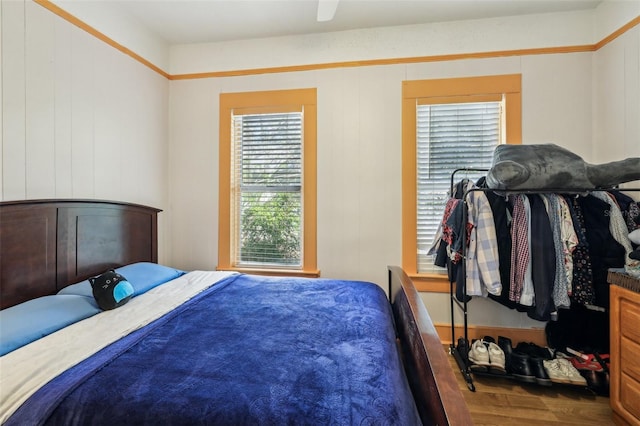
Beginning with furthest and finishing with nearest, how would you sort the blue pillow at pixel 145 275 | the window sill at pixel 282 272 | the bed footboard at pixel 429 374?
1. the window sill at pixel 282 272
2. the blue pillow at pixel 145 275
3. the bed footboard at pixel 429 374

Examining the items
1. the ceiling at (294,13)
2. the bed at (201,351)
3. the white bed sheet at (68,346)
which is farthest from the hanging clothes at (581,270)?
the white bed sheet at (68,346)

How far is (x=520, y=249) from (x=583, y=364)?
2.77 feet

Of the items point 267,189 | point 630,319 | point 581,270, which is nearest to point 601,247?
point 581,270

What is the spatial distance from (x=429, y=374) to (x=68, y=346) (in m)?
1.30

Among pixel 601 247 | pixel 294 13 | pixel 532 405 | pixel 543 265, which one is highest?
pixel 294 13

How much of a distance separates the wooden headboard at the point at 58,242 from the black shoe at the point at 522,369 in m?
2.90

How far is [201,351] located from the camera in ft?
3.59

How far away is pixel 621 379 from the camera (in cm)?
159

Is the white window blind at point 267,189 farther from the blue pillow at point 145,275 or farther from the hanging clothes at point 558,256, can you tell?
the hanging clothes at point 558,256

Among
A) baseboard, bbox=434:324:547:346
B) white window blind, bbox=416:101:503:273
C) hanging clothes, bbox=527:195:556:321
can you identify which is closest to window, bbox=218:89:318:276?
white window blind, bbox=416:101:503:273

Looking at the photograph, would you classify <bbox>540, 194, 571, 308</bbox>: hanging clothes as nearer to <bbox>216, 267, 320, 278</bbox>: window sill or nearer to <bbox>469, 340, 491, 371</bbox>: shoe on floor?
<bbox>469, 340, 491, 371</bbox>: shoe on floor

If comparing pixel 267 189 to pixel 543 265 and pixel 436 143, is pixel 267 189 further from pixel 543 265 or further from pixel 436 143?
pixel 543 265

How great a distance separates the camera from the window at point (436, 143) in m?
2.55

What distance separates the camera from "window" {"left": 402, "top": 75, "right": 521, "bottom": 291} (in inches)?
100
